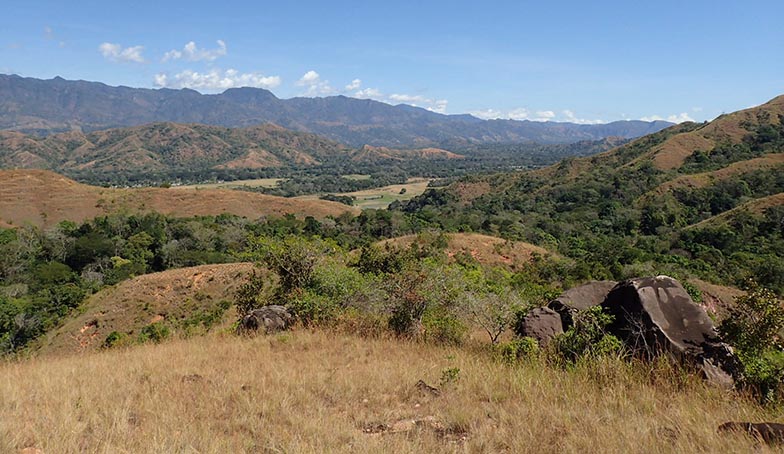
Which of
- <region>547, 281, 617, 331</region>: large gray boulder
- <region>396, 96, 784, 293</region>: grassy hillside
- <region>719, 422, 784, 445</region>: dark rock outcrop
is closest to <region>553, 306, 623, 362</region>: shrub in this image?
<region>719, 422, 784, 445</region>: dark rock outcrop

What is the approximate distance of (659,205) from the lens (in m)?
70.6

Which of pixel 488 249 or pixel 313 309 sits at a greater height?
pixel 313 309

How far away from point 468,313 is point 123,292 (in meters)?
28.0

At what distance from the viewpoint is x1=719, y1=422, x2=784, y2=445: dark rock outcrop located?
3.54m

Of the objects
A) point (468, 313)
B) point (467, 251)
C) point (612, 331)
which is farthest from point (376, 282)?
point (467, 251)

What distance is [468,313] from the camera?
10172mm

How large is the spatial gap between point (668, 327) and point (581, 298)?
345cm

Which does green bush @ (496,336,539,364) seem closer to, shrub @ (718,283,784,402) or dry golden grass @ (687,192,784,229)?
shrub @ (718,283,784,402)

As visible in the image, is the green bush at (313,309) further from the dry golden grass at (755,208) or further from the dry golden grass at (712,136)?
the dry golden grass at (712,136)

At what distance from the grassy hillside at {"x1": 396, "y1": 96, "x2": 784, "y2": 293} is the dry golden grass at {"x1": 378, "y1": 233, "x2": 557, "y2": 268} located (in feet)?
15.6

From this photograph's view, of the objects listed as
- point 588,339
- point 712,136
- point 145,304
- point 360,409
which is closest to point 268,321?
point 360,409

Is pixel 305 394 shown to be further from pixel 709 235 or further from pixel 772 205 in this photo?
pixel 772 205

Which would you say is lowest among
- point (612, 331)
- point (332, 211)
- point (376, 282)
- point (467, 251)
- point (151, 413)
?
point (332, 211)

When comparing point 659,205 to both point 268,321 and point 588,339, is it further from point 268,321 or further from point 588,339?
point 588,339
